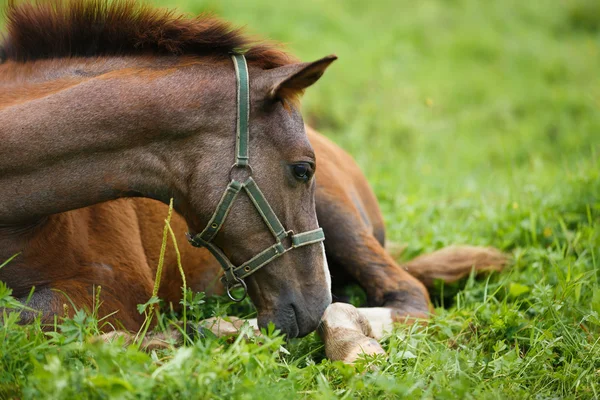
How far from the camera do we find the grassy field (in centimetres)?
270

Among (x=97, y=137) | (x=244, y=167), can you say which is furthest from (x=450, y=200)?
(x=97, y=137)

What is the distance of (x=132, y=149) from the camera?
3141 mm

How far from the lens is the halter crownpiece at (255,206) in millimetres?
3104

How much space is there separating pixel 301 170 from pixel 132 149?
0.81 metres

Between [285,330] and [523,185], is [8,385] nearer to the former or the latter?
[285,330]

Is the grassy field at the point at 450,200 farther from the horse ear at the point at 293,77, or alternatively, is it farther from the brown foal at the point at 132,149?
the horse ear at the point at 293,77

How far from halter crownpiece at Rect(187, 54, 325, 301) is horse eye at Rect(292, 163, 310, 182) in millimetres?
219

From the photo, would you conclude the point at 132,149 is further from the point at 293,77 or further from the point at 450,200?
the point at 450,200

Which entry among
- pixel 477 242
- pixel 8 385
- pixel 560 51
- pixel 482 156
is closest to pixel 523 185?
pixel 477 242

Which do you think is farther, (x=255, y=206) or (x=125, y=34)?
(x=125, y=34)

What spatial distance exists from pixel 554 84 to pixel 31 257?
947 centimetres

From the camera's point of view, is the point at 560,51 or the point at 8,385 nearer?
the point at 8,385

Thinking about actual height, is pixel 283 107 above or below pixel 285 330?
above

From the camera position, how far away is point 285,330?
3299mm
